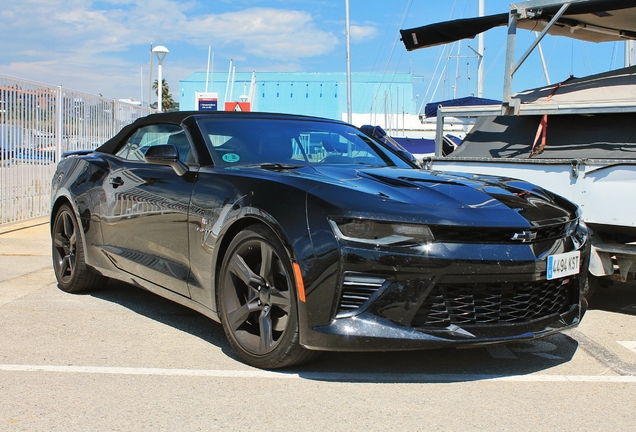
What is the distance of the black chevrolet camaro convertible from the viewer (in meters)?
3.34

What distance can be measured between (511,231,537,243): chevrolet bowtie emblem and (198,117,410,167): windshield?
1467 mm

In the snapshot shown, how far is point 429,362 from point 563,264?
0.91 meters

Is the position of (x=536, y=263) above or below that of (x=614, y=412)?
above

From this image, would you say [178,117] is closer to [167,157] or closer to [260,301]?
[167,157]

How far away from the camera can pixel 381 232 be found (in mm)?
3361

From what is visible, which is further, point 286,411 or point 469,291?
point 469,291

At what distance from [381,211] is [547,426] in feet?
3.92

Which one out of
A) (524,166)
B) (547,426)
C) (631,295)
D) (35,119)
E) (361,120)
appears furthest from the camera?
(361,120)

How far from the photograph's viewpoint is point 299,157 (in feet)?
15.0

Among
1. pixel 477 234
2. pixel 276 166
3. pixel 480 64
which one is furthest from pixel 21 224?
pixel 480 64

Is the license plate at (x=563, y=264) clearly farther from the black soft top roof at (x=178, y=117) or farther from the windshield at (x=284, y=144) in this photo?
the black soft top roof at (x=178, y=117)

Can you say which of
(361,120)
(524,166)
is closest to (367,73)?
(361,120)

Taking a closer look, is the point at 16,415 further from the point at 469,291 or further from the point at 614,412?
the point at 614,412

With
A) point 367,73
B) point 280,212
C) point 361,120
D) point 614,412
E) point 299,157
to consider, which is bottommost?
point 614,412
